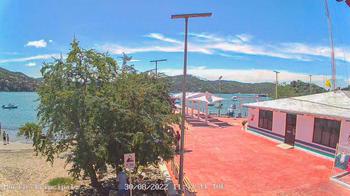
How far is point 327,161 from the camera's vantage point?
14.7m

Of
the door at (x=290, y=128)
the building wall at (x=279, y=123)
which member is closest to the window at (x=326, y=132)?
the door at (x=290, y=128)

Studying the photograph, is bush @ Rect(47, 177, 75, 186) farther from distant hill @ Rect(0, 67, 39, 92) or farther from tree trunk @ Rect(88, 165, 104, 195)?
distant hill @ Rect(0, 67, 39, 92)

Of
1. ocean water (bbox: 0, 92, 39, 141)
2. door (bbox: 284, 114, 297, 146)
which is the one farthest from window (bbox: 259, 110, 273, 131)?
ocean water (bbox: 0, 92, 39, 141)

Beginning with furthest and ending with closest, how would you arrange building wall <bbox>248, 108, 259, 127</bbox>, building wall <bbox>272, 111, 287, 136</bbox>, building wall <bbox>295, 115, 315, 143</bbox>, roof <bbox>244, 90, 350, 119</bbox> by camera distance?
building wall <bbox>248, 108, 259, 127</bbox>
building wall <bbox>272, 111, 287, 136</bbox>
building wall <bbox>295, 115, 315, 143</bbox>
roof <bbox>244, 90, 350, 119</bbox>

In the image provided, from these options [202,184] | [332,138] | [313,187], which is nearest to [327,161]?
[332,138]

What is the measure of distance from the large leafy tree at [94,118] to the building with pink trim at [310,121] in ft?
33.2

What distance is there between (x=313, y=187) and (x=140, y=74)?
28.0ft

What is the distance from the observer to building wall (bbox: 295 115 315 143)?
54.7ft

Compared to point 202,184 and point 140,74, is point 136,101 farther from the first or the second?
point 202,184

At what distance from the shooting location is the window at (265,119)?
2072cm

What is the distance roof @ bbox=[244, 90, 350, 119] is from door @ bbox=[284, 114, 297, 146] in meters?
0.66

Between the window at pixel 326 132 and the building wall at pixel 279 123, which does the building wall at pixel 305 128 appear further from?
the building wall at pixel 279 123

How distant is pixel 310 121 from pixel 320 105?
5.24ft

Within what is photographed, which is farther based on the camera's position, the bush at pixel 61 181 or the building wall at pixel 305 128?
the building wall at pixel 305 128
